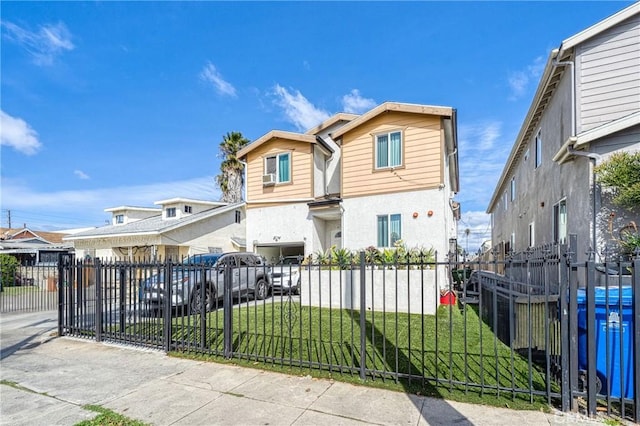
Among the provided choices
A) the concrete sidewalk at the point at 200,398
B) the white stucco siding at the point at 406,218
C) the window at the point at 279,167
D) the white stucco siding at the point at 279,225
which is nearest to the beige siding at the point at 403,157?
the white stucco siding at the point at 406,218

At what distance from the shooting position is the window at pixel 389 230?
1339 centimetres

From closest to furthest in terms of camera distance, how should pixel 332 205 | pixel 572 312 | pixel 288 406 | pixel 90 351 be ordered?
pixel 572 312 → pixel 288 406 → pixel 90 351 → pixel 332 205

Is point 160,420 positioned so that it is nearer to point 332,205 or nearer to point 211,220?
point 332,205

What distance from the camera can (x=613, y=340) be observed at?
3.72 meters

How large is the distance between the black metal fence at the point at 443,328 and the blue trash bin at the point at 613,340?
0.4 inches

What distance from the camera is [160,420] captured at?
12.5ft

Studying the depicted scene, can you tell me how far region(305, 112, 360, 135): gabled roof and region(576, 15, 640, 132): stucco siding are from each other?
10.9 meters

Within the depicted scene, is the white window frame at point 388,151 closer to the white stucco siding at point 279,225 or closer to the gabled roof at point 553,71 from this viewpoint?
the white stucco siding at point 279,225

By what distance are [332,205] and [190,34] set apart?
8242mm

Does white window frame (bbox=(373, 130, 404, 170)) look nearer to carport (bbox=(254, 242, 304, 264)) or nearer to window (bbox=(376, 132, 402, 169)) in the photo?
window (bbox=(376, 132, 402, 169))

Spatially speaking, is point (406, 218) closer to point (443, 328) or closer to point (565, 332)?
point (443, 328)

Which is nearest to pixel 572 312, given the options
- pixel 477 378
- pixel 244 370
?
pixel 477 378

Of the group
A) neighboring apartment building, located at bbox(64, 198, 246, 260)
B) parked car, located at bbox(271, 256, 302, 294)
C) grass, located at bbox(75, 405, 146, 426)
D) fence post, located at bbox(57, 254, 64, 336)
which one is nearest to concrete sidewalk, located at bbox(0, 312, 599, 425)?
grass, located at bbox(75, 405, 146, 426)

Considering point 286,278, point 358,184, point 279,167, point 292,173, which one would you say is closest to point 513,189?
point 358,184
